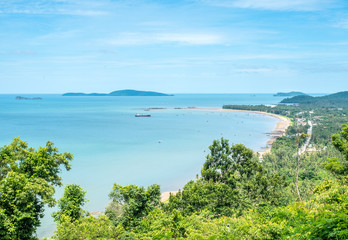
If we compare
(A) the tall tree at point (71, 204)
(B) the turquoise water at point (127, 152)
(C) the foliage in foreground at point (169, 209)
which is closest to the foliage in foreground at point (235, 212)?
(C) the foliage in foreground at point (169, 209)

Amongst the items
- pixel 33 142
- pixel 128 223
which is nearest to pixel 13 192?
pixel 128 223

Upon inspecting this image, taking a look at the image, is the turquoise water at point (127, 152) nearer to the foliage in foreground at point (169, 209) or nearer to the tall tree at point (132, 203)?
the tall tree at point (132, 203)

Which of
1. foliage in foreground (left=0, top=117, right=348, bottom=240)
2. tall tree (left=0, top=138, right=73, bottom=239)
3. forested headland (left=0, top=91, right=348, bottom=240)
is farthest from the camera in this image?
tall tree (left=0, top=138, right=73, bottom=239)

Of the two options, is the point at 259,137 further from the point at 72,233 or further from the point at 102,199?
the point at 72,233

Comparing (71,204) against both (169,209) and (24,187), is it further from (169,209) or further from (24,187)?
(169,209)

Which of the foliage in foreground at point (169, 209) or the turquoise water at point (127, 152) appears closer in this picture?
the foliage in foreground at point (169, 209)

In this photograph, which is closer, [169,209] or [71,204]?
[71,204]

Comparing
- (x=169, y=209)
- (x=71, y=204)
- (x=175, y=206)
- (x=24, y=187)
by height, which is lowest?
(x=169, y=209)

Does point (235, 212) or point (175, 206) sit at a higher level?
point (175, 206)

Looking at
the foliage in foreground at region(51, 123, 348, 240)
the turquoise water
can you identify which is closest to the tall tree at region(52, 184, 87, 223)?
the foliage in foreground at region(51, 123, 348, 240)

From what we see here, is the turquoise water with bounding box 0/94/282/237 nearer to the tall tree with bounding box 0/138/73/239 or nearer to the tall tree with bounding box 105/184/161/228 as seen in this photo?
the tall tree with bounding box 105/184/161/228

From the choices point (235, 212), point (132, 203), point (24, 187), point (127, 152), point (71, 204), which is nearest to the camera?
point (24, 187)

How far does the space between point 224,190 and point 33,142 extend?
46123 millimetres

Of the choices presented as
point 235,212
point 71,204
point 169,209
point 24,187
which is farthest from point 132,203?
point 235,212
